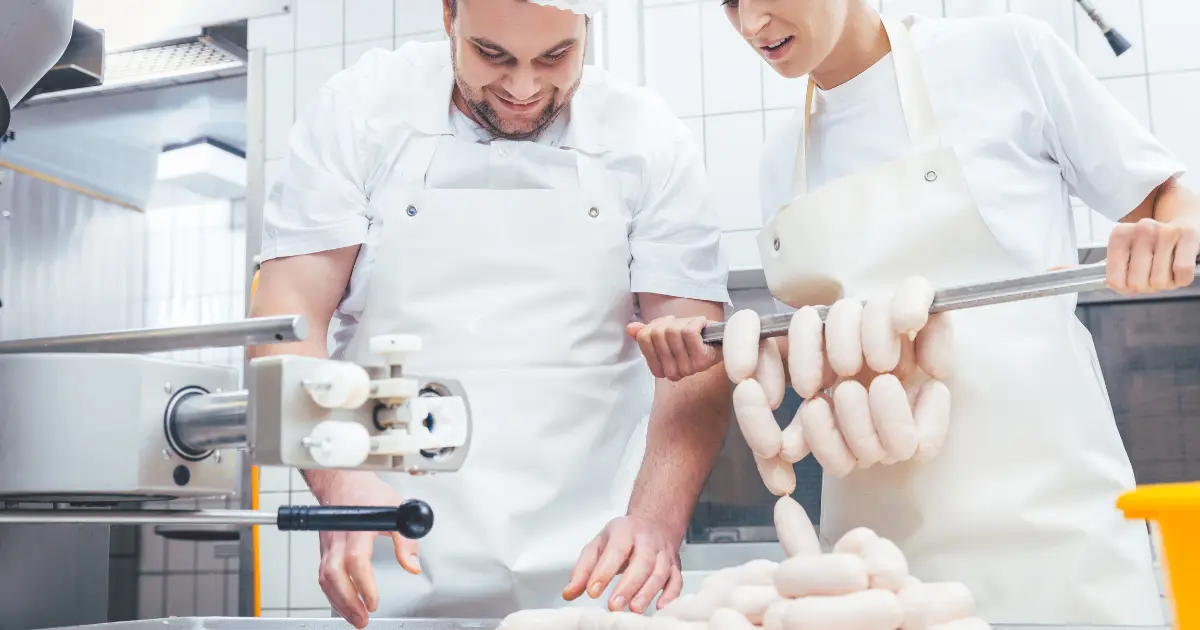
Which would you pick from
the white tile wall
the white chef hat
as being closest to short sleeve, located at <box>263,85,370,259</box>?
the white chef hat

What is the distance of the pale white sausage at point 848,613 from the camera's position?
803mm

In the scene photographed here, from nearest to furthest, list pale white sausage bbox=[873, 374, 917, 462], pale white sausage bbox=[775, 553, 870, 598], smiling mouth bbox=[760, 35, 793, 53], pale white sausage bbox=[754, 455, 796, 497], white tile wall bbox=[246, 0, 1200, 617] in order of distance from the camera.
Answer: pale white sausage bbox=[775, 553, 870, 598], pale white sausage bbox=[873, 374, 917, 462], pale white sausage bbox=[754, 455, 796, 497], smiling mouth bbox=[760, 35, 793, 53], white tile wall bbox=[246, 0, 1200, 617]

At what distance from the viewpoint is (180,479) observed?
87cm

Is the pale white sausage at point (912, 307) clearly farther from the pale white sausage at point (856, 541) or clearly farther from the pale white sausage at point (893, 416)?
the pale white sausage at point (856, 541)

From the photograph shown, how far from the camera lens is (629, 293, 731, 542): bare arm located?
1367mm

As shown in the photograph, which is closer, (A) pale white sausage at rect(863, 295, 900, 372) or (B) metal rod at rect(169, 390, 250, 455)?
(B) metal rod at rect(169, 390, 250, 455)

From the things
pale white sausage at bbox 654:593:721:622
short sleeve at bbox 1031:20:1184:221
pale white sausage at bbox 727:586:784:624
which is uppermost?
short sleeve at bbox 1031:20:1184:221

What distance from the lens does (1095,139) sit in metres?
1.31

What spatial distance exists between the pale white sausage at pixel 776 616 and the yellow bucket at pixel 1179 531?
0.95 feet

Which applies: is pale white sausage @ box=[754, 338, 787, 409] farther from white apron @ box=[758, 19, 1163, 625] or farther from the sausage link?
white apron @ box=[758, 19, 1163, 625]

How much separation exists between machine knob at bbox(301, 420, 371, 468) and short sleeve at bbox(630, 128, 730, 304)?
0.83m

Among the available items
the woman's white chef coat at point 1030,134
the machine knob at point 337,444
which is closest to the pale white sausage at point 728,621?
the machine knob at point 337,444

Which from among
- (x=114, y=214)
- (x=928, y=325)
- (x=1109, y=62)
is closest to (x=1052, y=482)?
(x=928, y=325)

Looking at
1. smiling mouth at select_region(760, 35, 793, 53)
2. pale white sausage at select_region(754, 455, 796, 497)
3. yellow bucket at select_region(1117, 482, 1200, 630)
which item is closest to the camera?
yellow bucket at select_region(1117, 482, 1200, 630)
